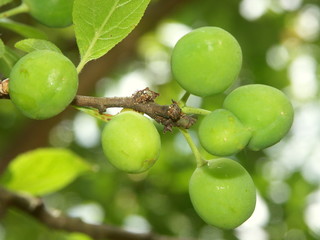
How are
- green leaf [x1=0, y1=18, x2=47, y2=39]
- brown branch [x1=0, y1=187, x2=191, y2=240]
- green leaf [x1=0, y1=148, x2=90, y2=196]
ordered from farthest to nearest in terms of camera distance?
green leaf [x1=0, y1=148, x2=90, y2=196]
brown branch [x1=0, y1=187, x2=191, y2=240]
green leaf [x1=0, y1=18, x2=47, y2=39]

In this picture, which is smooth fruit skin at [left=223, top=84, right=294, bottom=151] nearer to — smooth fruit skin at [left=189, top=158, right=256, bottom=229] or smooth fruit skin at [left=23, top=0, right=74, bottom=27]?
smooth fruit skin at [left=189, top=158, right=256, bottom=229]

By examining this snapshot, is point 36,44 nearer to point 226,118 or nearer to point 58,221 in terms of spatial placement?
point 226,118

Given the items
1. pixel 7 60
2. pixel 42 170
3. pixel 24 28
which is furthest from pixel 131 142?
pixel 42 170

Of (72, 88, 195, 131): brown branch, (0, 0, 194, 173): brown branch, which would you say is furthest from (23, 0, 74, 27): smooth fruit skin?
(0, 0, 194, 173): brown branch

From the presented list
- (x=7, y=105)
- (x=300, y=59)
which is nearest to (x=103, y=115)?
(x=7, y=105)

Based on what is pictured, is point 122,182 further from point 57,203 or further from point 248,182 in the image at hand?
point 248,182

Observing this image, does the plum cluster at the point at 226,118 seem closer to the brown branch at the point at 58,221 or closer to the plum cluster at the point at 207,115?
the plum cluster at the point at 207,115
